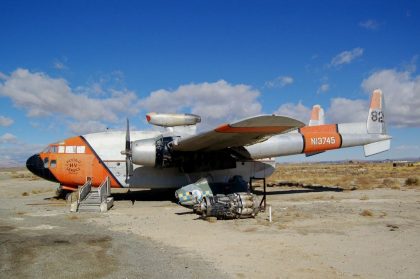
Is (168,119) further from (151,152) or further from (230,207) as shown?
(230,207)

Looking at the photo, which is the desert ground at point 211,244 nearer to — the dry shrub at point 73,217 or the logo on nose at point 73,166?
the dry shrub at point 73,217

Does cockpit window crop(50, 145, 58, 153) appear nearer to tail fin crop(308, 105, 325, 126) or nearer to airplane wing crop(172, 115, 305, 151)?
airplane wing crop(172, 115, 305, 151)

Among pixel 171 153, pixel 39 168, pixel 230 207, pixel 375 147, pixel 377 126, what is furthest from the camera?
pixel 377 126

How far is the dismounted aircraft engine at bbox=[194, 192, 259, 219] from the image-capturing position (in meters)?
12.4

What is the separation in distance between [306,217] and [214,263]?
6.62 metres

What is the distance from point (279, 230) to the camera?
1048 centimetres

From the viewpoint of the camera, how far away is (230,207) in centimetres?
1239

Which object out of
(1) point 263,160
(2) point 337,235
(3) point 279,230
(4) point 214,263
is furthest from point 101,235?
(1) point 263,160

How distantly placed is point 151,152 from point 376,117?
45.6ft

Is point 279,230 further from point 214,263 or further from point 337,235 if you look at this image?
point 214,263

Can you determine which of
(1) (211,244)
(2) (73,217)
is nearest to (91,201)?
(2) (73,217)

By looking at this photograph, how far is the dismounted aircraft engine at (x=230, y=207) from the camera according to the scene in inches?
489

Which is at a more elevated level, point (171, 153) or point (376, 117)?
point (376, 117)

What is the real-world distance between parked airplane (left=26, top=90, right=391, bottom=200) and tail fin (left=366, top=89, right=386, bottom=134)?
701 millimetres
